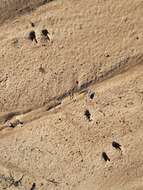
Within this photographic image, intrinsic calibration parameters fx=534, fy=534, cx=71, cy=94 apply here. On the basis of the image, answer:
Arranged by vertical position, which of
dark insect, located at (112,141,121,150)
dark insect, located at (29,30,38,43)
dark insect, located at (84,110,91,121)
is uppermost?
dark insect, located at (29,30,38,43)

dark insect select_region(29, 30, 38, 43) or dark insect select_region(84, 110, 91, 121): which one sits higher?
dark insect select_region(29, 30, 38, 43)

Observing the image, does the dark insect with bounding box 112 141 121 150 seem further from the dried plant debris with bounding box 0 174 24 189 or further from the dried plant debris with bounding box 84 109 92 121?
the dried plant debris with bounding box 0 174 24 189

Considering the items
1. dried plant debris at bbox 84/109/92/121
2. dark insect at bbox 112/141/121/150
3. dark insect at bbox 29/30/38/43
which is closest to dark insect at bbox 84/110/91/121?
dried plant debris at bbox 84/109/92/121

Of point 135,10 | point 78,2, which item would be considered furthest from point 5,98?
point 135,10

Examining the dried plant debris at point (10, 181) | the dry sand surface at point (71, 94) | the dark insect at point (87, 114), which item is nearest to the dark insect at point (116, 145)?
A: the dry sand surface at point (71, 94)

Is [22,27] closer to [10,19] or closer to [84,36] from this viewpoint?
[10,19]

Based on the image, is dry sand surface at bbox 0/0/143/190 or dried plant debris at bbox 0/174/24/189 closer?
dry sand surface at bbox 0/0/143/190

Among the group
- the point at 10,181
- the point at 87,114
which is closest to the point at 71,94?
the point at 87,114

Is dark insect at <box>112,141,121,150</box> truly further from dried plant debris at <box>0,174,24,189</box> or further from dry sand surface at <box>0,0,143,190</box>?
dried plant debris at <box>0,174,24,189</box>

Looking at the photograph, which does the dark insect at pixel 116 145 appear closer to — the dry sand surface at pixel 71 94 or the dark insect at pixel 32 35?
the dry sand surface at pixel 71 94
